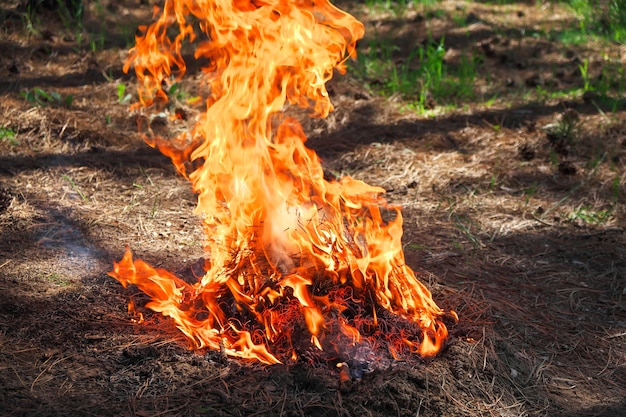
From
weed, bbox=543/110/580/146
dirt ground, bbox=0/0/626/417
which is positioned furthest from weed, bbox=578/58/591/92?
weed, bbox=543/110/580/146

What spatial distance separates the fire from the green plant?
2.56 meters

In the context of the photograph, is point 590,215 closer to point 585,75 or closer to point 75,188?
point 585,75

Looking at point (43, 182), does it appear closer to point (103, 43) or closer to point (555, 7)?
point (103, 43)

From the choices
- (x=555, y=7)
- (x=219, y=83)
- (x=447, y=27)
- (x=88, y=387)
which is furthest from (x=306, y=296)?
(x=555, y=7)

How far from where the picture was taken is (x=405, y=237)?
4230 millimetres

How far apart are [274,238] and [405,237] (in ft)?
4.20

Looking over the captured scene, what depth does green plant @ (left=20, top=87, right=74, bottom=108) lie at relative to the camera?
5405mm

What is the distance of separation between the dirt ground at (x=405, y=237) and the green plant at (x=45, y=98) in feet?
0.20

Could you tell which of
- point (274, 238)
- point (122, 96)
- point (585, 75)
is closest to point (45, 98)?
point (122, 96)

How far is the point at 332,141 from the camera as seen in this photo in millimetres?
5465

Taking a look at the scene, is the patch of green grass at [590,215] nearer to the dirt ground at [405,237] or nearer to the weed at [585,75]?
the dirt ground at [405,237]

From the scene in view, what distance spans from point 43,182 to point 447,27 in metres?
4.72

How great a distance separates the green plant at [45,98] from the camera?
5.41 m

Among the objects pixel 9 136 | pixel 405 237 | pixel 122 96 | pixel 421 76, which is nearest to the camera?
pixel 405 237
